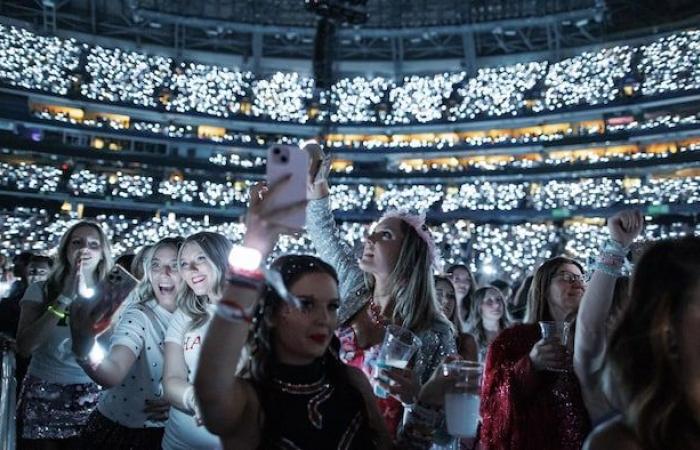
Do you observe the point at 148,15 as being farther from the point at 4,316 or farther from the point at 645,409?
the point at 645,409

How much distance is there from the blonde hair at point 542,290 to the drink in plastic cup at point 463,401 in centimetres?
151

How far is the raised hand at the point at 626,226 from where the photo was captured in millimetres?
2842

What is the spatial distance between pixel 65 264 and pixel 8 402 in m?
1.05

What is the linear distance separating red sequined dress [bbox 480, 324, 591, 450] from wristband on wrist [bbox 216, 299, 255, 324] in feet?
6.09

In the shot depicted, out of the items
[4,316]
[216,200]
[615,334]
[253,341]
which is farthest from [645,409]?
[216,200]

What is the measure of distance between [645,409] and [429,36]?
135ft

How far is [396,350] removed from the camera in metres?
2.69

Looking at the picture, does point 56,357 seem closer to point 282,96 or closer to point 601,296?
point 601,296

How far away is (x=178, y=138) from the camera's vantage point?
135ft

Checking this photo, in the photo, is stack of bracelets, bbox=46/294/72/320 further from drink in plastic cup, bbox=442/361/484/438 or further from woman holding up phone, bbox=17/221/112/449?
drink in plastic cup, bbox=442/361/484/438

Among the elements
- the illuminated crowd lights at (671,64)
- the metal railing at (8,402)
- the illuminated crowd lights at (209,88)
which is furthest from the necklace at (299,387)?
the illuminated crowd lights at (209,88)

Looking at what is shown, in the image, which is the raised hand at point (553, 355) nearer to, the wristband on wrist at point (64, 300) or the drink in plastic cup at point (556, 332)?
the drink in plastic cup at point (556, 332)

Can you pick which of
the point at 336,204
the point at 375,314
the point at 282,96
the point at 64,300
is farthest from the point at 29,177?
the point at 375,314

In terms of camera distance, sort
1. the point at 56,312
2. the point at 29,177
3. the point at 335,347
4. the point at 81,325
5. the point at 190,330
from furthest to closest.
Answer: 1. the point at 29,177
2. the point at 56,312
3. the point at 190,330
4. the point at 81,325
5. the point at 335,347
